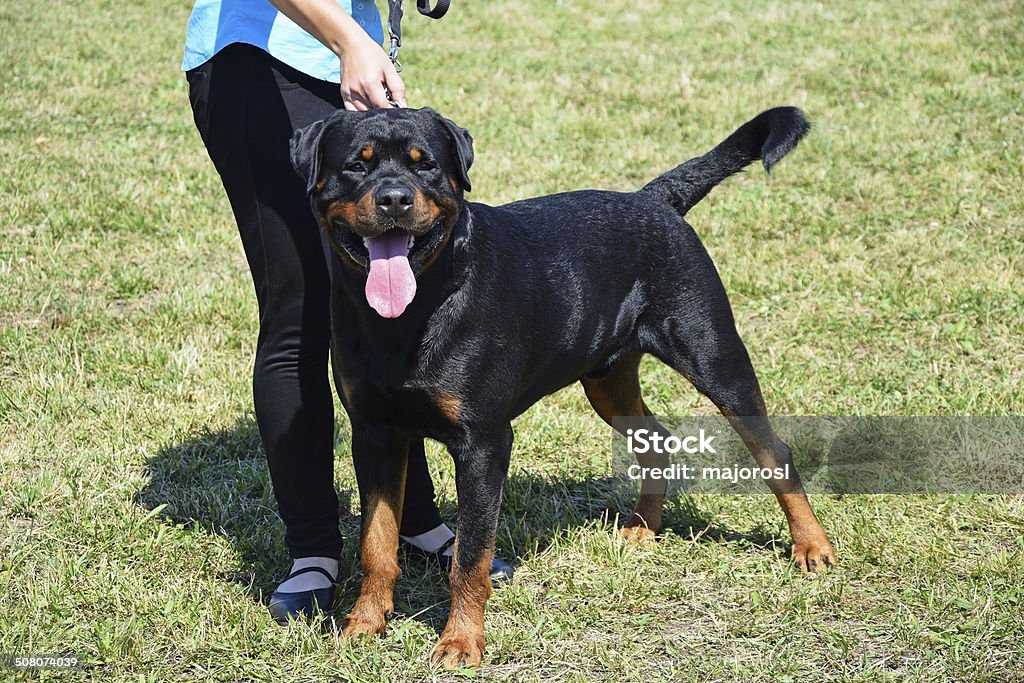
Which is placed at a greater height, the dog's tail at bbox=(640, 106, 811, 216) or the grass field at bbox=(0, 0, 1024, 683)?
Answer: the dog's tail at bbox=(640, 106, 811, 216)

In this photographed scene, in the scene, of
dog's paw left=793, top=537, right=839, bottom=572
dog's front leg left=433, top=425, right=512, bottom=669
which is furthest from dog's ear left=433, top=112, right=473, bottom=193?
dog's paw left=793, top=537, right=839, bottom=572

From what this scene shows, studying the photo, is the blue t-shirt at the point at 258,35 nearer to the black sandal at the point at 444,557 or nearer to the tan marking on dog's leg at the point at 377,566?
the tan marking on dog's leg at the point at 377,566

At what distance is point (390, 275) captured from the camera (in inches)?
123

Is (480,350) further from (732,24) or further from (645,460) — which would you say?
(732,24)

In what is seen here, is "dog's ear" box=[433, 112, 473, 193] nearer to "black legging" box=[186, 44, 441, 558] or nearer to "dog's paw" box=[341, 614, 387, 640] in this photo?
"black legging" box=[186, 44, 441, 558]

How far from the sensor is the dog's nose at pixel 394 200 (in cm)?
302

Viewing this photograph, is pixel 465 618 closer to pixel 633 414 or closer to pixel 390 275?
pixel 390 275

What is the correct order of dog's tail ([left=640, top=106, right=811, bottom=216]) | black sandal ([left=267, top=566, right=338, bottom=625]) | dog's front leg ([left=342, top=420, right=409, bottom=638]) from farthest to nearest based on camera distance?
dog's tail ([left=640, top=106, right=811, bottom=216]) < black sandal ([left=267, top=566, right=338, bottom=625]) < dog's front leg ([left=342, top=420, right=409, bottom=638])

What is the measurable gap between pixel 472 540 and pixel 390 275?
89 centimetres

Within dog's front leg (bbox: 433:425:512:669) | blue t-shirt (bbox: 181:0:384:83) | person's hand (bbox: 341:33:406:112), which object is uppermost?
blue t-shirt (bbox: 181:0:384:83)

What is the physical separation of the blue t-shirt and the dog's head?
1.13ft

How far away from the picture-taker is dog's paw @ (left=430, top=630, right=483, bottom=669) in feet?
11.2

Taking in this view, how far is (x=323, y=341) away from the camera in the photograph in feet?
12.4

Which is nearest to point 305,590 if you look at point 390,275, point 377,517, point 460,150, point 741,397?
point 377,517
